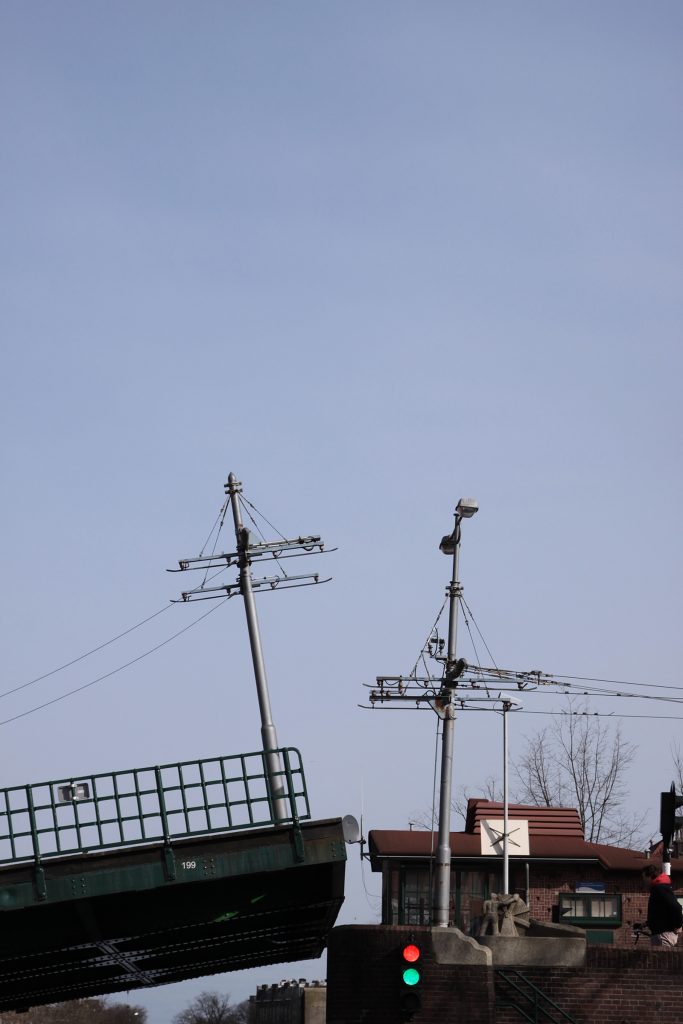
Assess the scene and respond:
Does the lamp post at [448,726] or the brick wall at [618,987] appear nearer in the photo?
the brick wall at [618,987]

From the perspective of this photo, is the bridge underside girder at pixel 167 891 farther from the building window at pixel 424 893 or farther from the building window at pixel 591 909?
the building window at pixel 591 909

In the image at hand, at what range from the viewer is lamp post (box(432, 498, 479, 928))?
25.5m

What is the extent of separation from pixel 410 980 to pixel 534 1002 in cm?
250

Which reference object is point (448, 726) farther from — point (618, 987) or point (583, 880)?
point (583, 880)

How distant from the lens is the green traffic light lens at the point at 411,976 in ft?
65.3

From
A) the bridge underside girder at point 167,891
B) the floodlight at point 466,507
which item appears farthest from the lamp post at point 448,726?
the bridge underside girder at point 167,891

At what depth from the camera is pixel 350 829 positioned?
23500 mm

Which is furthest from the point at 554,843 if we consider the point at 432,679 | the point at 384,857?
the point at 432,679

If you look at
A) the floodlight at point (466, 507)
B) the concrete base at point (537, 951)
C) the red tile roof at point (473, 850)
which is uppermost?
the floodlight at point (466, 507)

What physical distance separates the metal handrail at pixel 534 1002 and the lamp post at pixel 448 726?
129 inches

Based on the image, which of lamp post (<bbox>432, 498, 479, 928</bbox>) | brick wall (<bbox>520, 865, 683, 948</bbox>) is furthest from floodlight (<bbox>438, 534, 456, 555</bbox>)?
brick wall (<bbox>520, 865, 683, 948</bbox>)

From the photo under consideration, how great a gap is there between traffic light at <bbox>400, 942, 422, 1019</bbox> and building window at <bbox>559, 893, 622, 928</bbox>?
21.1 meters

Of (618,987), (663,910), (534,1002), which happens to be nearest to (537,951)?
(534,1002)

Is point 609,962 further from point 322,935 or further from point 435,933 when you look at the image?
point 322,935
